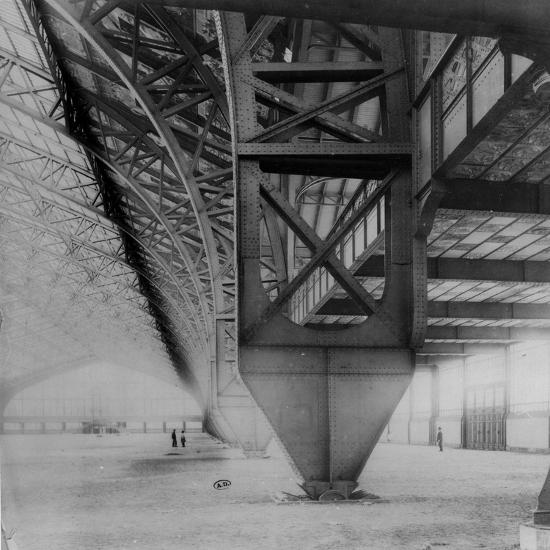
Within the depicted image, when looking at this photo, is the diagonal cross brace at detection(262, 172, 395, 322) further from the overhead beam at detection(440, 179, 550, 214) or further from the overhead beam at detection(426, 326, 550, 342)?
the overhead beam at detection(426, 326, 550, 342)

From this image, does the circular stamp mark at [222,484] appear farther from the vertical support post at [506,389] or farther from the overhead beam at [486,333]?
the vertical support post at [506,389]

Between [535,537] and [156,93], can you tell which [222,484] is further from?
[535,537]

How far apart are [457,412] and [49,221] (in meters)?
27.6

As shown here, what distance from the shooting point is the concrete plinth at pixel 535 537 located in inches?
267

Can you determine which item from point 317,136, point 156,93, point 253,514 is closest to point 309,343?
point 253,514

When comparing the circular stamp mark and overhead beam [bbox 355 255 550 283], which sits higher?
overhead beam [bbox 355 255 550 283]

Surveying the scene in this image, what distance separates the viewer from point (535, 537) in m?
6.87

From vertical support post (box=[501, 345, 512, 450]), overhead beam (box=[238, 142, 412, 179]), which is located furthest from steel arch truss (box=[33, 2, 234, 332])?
vertical support post (box=[501, 345, 512, 450])

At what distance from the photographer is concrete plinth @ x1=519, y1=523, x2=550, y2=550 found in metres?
6.78

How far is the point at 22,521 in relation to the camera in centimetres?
1092

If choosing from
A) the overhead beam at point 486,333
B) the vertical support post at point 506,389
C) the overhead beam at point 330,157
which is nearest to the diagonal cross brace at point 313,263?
the overhead beam at point 330,157

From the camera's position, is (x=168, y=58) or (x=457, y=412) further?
(x=457, y=412)

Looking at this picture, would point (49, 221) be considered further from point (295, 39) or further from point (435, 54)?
point (435, 54)

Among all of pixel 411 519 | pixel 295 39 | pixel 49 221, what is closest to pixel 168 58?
pixel 295 39
